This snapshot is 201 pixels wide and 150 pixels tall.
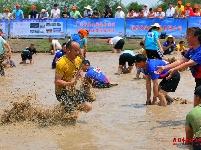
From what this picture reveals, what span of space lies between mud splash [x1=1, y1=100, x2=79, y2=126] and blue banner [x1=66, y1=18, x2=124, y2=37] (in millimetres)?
15467

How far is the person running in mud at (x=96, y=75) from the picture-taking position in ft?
38.7

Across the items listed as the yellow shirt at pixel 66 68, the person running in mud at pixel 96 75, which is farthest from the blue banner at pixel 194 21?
the yellow shirt at pixel 66 68

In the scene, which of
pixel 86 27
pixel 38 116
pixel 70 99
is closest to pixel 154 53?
pixel 38 116

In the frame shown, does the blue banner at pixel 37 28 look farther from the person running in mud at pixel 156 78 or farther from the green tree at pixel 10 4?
the green tree at pixel 10 4

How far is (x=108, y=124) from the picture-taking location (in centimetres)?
844

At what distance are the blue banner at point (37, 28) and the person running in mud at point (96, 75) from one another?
11.9m

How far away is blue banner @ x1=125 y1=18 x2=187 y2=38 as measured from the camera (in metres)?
22.9

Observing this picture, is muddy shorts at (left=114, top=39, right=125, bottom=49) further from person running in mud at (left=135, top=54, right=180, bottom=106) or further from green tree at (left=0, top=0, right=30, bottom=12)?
green tree at (left=0, top=0, right=30, bottom=12)

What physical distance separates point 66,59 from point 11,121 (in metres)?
1.60

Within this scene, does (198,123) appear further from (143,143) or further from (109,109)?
(109,109)

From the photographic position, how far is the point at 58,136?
7594mm

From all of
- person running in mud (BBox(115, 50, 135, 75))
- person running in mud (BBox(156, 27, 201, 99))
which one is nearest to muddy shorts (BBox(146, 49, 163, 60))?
person running in mud (BBox(115, 50, 135, 75))

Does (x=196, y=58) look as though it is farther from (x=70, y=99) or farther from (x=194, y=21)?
(x=194, y=21)

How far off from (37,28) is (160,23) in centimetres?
612
